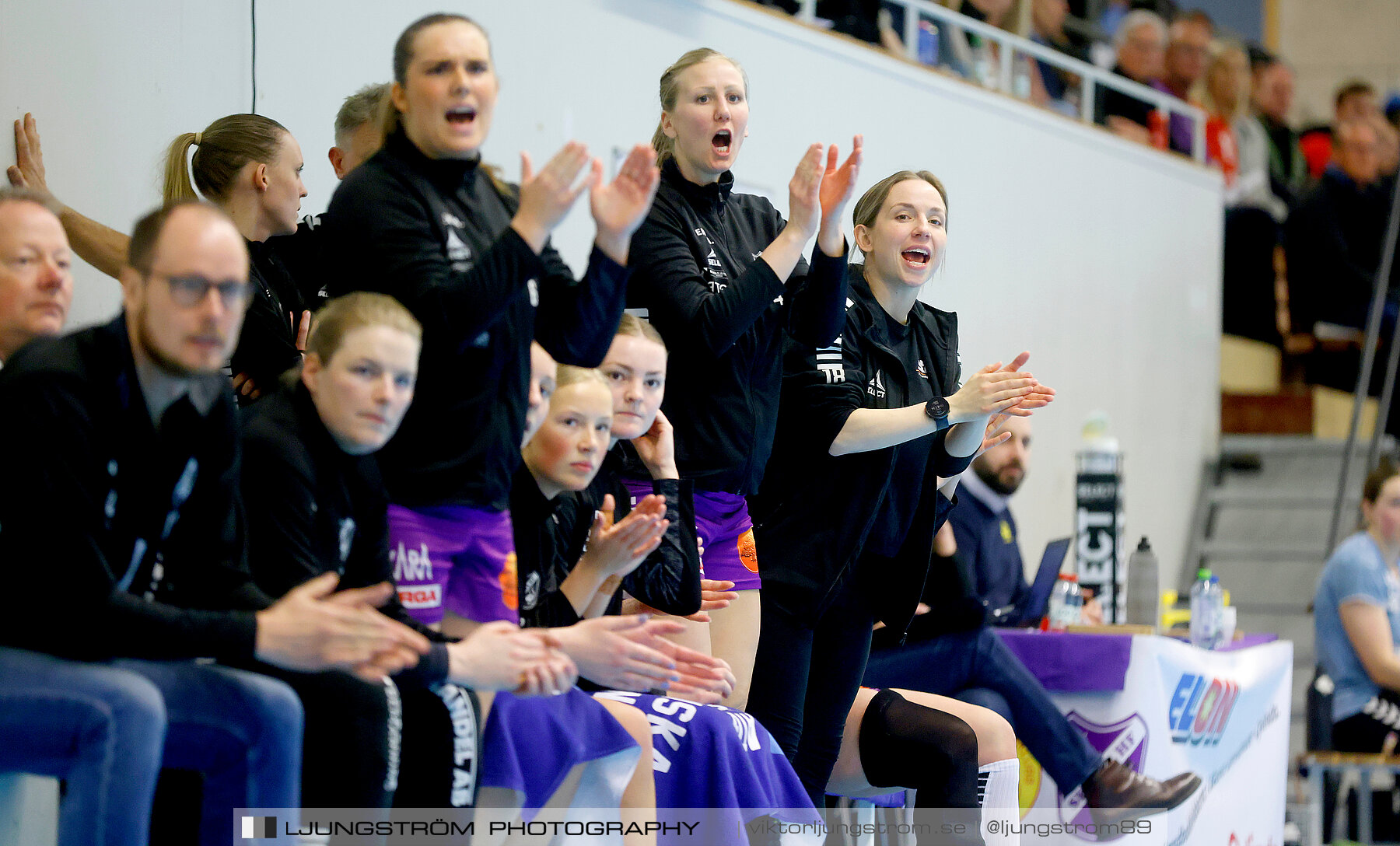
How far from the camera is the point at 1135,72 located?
889 cm

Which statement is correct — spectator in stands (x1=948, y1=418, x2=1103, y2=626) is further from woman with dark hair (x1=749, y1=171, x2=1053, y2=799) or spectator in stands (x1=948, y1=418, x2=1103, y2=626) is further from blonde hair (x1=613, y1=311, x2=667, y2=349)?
blonde hair (x1=613, y1=311, x2=667, y2=349)

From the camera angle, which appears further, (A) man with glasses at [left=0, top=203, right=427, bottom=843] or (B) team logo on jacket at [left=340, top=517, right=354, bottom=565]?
(B) team logo on jacket at [left=340, top=517, right=354, bottom=565]

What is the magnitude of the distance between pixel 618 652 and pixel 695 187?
48.6 inches

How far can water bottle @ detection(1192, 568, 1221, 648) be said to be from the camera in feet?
15.3

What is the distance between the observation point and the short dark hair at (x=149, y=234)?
80.8 inches

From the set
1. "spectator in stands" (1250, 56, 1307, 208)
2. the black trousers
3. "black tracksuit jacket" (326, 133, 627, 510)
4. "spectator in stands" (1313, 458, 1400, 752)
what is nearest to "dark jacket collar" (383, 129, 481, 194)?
"black tracksuit jacket" (326, 133, 627, 510)

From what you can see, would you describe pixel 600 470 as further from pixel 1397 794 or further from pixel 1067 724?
pixel 1397 794

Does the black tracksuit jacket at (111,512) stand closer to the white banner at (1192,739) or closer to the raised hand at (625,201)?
the raised hand at (625,201)

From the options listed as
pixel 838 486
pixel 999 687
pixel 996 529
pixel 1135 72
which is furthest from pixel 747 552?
pixel 1135 72

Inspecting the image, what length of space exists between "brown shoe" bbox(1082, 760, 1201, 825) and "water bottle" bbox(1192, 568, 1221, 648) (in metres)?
0.68

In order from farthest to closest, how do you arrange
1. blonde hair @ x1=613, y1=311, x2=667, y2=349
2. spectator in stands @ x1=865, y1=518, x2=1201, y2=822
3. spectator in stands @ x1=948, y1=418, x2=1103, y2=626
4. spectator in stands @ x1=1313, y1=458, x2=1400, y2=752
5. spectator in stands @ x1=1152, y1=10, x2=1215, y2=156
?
spectator in stands @ x1=1152, y1=10, x2=1215, y2=156, spectator in stands @ x1=1313, y1=458, x2=1400, y2=752, spectator in stands @ x1=948, y1=418, x2=1103, y2=626, spectator in stands @ x1=865, y1=518, x2=1201, y2=822, blonde hair @ x1=613, y1=311, x2=667, y2=349

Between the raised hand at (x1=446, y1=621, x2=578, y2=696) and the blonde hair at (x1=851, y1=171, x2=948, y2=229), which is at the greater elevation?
the blonde hair at (x1=851, y1=171, x2=948, y2=229)

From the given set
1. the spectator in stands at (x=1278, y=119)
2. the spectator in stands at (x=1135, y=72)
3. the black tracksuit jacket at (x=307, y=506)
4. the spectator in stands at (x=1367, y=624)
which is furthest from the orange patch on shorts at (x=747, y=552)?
the spectator in stands at (x=1278, y=119)

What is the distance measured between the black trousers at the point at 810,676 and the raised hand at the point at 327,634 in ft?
4.42
